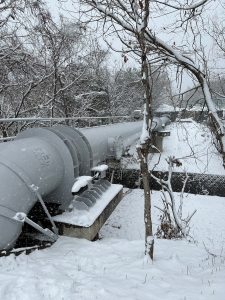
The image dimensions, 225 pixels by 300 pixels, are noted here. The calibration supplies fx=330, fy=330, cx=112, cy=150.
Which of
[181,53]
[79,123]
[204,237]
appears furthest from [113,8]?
[79,123]

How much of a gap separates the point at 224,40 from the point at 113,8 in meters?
8.77

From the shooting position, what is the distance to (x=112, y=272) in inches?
162

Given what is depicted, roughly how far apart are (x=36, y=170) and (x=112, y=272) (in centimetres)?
183

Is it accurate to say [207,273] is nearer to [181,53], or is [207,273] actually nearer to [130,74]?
[181,53]

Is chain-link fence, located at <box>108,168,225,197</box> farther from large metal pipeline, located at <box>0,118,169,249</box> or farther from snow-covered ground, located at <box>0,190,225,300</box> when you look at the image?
snow-covered ground, located at <box>0,190,225,300</box>

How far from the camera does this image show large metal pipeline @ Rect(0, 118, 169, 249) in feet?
14.1

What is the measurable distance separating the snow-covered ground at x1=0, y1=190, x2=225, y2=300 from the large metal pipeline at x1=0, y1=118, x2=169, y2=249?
0.59 meters

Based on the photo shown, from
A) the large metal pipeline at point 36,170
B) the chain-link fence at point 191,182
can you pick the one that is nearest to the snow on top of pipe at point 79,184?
the large metal pipeline at point 36,170

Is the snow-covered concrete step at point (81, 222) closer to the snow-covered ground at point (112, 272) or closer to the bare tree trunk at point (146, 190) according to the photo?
the snow-covered ground at point (112, 272)

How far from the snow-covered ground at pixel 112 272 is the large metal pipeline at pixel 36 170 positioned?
0.59m

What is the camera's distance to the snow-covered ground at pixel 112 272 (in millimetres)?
3383

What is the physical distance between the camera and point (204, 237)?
7.62m

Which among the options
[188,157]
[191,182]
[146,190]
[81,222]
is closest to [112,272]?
[146,190]

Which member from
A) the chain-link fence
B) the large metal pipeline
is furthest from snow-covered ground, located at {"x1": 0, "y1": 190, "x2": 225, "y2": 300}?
the chain-link fence
